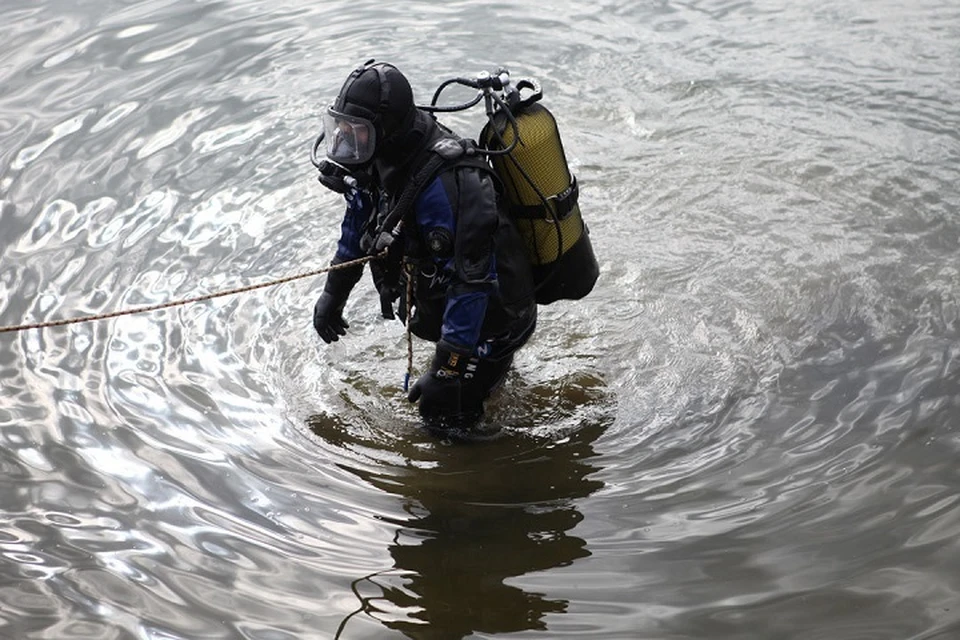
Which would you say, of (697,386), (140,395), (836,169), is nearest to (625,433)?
(697,386)

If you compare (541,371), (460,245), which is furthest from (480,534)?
(541,371)

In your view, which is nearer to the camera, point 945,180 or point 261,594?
point 261,594

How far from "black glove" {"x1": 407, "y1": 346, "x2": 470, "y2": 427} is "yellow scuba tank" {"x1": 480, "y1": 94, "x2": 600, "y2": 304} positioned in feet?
1.81

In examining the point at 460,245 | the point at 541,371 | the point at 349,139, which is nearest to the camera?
the point at 349,139

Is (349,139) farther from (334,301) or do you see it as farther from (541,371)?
(541,371)

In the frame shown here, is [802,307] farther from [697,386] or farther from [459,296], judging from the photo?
[459,296]

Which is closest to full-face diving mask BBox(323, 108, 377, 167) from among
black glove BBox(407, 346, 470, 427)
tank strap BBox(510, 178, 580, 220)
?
tank strap BBox(510, 178, 580, 220)

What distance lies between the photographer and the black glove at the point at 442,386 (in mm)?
4340

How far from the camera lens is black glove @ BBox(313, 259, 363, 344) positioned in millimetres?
4785

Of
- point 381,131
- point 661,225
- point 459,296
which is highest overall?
point 381,131

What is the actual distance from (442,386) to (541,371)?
1.12 metres

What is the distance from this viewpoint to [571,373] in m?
5.43

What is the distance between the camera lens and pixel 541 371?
17.9 ft

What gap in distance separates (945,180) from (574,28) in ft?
12.0
